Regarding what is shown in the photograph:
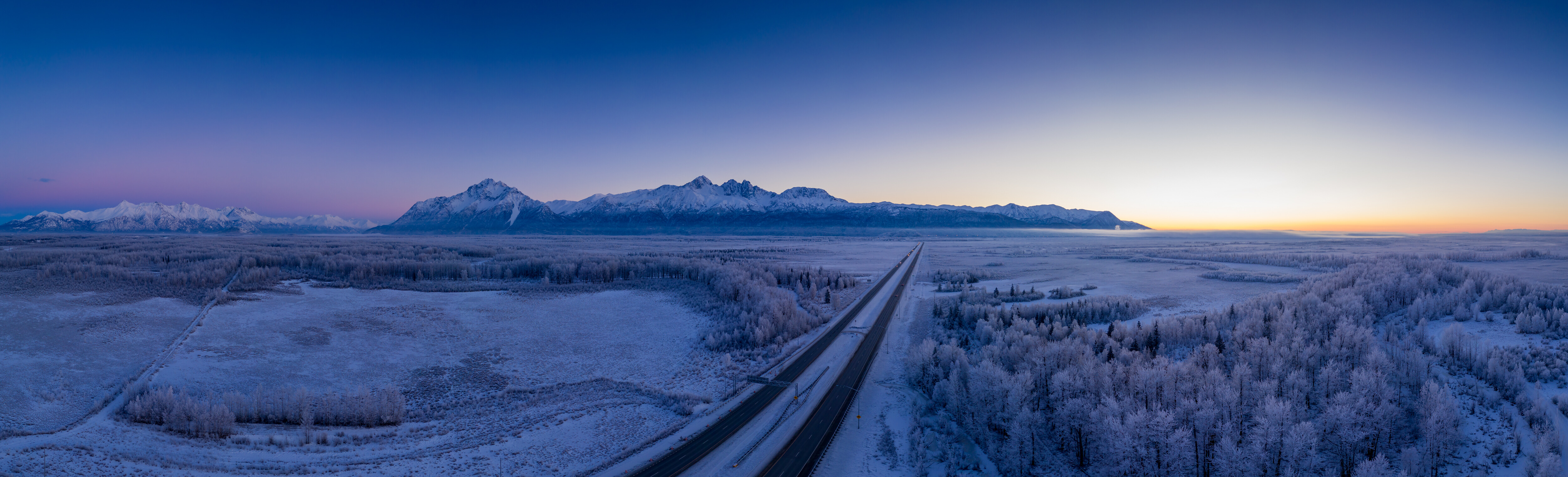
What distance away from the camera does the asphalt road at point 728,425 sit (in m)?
18.7

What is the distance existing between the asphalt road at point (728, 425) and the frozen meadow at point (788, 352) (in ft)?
3.91

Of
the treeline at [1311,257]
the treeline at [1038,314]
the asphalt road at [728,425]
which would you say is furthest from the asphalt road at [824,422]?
the treeline at [1311,257]

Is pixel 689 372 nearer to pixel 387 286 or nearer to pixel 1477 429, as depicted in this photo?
pixel 1477 429

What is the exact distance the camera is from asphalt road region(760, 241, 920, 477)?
18938 mm

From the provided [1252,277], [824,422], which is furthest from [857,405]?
[1252,277]

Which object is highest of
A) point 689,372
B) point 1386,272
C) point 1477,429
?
point 1386,272

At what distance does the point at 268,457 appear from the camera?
1753 centimetres

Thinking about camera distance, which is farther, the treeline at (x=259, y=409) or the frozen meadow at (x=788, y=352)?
the treeline at (x=259, y=409)

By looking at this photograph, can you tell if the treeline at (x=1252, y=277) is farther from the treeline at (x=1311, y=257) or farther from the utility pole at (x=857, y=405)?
the utility pole at (x=857, y=405)

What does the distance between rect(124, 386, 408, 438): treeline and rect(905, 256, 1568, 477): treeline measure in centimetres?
2194

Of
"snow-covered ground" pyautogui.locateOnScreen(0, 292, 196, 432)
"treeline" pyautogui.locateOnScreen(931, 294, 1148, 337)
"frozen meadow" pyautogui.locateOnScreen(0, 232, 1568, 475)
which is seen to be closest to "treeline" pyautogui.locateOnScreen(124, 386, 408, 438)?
"frozen meadow" pyautogui.locateOnScreen(0, 232, 1568, 475)

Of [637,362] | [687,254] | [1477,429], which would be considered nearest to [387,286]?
[637,362]

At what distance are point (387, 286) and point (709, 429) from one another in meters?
45.2

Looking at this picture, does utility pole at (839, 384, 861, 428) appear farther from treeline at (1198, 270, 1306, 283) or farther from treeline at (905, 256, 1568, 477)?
treeline at (1198, 270, 1306, 283)
